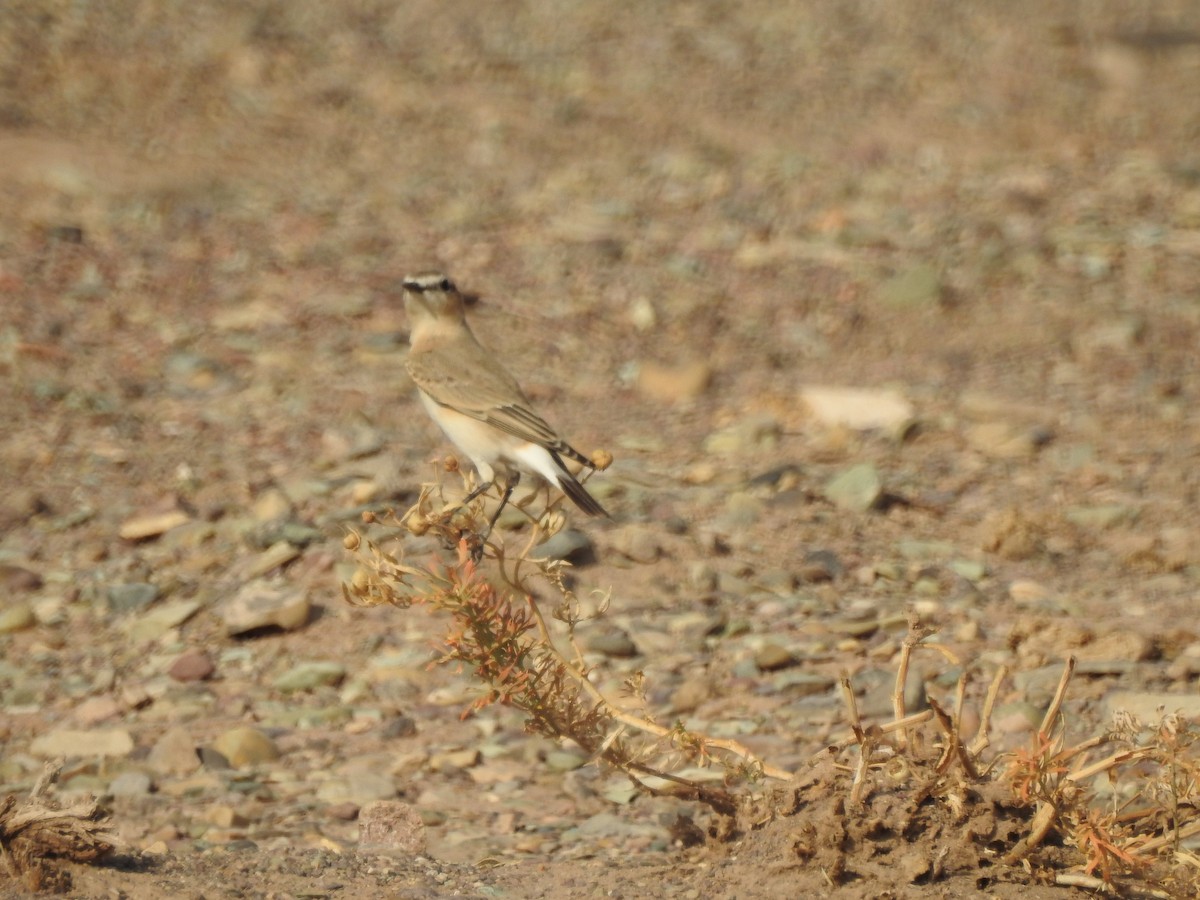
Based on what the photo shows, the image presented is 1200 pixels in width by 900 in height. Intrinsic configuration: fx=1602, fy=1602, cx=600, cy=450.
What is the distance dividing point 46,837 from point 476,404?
263cm

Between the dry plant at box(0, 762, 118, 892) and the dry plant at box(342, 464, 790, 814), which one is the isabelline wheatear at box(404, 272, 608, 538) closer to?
the dry plant at box(342, 464, 790, 814)

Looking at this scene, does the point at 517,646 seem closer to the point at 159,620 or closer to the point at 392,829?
the point at 392,829

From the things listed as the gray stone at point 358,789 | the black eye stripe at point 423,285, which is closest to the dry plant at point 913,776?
the gray stone at point 358,789

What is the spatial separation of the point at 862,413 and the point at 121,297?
14.5 ft

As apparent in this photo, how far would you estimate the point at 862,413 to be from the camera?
8242 millimetres

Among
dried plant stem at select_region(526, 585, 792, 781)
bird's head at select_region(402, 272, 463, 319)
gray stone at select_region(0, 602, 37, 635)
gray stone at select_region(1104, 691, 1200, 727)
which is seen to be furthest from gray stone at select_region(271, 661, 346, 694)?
gray stone at select_region(1104, 691, 1200, 727)

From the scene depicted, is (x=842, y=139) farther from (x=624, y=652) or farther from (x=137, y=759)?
(x=137, y=759)

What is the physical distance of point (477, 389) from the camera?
19.9ft

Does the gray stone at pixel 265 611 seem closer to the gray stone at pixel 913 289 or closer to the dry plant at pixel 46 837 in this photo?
the dry plant at pixel 46 837

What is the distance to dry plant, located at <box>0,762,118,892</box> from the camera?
12.2 feet

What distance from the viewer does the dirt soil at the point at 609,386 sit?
507 cm

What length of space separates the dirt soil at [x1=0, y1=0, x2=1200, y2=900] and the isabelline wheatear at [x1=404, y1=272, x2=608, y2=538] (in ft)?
2.37

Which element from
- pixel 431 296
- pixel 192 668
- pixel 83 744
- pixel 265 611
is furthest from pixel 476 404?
pixel 83 744

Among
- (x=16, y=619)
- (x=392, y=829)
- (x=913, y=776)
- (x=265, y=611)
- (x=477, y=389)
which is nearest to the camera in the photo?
(x=913, y=776)
